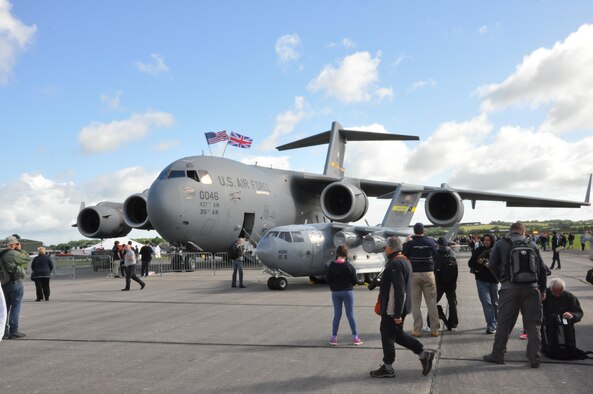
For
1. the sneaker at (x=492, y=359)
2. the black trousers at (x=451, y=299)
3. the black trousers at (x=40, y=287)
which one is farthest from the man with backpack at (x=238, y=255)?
the sneaker at (x=492, y=359)

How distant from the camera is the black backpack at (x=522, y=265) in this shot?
6.25 m

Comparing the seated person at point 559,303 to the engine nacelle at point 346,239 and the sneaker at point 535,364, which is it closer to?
the sneaker at point 535,364

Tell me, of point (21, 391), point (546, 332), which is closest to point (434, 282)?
point (546, 332)

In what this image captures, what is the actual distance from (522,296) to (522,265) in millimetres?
388

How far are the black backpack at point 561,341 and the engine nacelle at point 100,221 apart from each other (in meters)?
24.2

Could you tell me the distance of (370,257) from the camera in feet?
57.2

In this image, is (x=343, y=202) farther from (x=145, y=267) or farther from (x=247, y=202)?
(x=145, y=267)

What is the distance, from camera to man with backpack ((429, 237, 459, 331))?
869 centimetres

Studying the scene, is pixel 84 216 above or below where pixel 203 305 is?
above

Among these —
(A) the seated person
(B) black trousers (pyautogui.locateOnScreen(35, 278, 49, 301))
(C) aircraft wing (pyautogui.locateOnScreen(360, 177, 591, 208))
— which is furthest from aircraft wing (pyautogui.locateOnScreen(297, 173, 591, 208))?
(A) the seated person

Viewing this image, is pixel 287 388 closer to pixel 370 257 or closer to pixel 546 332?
pixel 546 332

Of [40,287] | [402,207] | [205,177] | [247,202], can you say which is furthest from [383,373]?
[247,202]

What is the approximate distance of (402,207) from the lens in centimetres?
1909

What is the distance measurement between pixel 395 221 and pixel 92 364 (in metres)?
13.9
